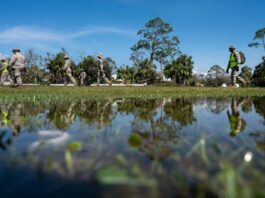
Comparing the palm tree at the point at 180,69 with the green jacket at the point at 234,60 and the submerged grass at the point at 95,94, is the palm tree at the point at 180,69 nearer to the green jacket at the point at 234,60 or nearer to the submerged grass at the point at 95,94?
the green jacket at the point at 234,60

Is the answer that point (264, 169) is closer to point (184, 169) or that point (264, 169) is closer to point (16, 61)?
point (184, 169)

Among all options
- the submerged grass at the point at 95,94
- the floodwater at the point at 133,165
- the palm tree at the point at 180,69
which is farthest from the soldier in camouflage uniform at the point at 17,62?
the palm tree at the point at 180,69

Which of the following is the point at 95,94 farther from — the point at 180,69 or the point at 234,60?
the point at 180,69

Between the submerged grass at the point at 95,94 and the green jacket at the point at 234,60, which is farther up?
the green jacket at the point at 234,60

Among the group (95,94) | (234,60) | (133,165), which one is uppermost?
(234,60)

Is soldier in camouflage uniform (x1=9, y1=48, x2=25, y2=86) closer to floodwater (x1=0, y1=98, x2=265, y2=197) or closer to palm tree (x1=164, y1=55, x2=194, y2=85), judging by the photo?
floodwater (x1=0, y1=98, x2=265, y2=197)

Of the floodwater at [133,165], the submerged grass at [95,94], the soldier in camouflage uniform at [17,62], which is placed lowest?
the submerged grass at [95,94]

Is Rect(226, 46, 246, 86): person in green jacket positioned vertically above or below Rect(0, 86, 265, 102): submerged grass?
above

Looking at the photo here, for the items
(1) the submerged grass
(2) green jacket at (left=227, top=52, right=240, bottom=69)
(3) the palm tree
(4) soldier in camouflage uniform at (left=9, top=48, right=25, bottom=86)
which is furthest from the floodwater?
(3) the palm tree

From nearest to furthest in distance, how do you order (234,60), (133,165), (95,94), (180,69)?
(133,165), (95,94), (234,60), (180,69)

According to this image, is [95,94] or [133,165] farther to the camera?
[95,94]

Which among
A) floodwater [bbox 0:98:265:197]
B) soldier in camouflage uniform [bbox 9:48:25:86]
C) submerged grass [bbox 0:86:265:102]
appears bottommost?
submerged grass [bbox 0:86:265:102]

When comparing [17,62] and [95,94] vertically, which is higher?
[17,62]

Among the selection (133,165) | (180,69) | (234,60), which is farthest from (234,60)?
(180,69)
